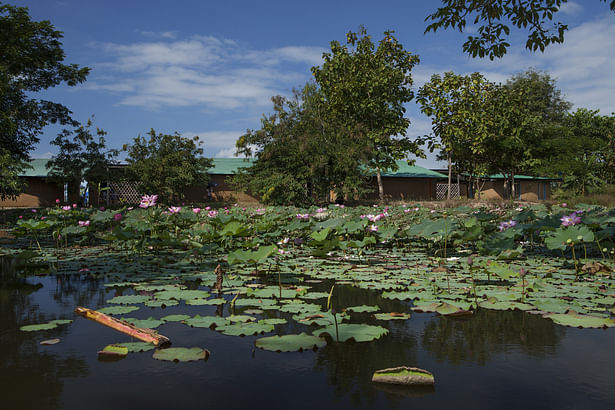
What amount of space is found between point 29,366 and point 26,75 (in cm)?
2311

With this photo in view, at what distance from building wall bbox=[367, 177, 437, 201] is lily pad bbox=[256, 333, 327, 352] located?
26452 mm

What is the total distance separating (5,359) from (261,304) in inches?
55.1

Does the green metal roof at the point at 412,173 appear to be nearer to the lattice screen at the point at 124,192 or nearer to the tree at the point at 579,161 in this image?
the tree at the point at 579,161

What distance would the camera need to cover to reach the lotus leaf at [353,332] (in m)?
2.01

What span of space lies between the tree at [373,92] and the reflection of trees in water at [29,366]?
761 inches

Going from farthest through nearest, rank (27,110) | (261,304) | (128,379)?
(27,110)
(261,304)
(128,379)

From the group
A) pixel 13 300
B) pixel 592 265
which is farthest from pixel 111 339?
pixel 592 265

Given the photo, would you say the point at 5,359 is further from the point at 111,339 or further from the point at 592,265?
the point at 592,265

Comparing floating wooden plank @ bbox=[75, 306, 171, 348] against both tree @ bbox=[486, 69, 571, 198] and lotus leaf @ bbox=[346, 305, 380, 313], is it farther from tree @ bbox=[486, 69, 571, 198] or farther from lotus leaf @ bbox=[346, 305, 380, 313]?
tree @ bbox=[486, 69, 571, 198]

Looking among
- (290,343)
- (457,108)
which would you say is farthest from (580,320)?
(457,108)

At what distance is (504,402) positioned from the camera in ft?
4.76

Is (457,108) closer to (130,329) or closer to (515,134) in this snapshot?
(515,134)

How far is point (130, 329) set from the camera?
215cm

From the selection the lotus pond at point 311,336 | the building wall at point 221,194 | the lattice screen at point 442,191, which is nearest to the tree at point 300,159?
the building wall at point 221,194
